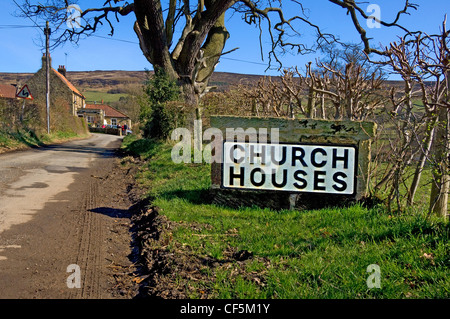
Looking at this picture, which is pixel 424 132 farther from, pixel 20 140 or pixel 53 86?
pixel 53 86

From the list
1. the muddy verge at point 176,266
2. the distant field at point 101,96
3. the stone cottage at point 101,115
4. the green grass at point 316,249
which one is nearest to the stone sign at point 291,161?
the green grass at point 316,249

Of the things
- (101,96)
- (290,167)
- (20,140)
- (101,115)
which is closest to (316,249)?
(290,167)

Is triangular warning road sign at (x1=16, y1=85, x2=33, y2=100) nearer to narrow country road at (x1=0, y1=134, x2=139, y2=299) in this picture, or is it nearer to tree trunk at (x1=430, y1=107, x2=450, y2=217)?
narrow country road at (x1=0, y1=134, x2=139, y2=299)

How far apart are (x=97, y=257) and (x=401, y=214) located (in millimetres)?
3818

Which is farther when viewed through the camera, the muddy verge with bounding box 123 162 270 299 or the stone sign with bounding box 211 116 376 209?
the stone sign with bounding box 211 116 376 209

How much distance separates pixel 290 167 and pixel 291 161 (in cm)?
10

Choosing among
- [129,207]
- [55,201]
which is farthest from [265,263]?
[55,201]

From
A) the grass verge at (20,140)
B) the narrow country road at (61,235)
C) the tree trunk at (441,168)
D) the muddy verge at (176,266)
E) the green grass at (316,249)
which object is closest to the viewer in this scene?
the green grass at (316,249)

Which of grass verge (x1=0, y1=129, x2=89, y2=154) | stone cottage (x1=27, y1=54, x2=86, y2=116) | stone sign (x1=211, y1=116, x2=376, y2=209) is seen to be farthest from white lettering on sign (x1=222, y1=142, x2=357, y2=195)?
stone cottage (x1=27, y1=54, x2=86, y2=116)

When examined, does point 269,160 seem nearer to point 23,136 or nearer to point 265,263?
point 265,263

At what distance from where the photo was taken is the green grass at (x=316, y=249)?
3.12 meters

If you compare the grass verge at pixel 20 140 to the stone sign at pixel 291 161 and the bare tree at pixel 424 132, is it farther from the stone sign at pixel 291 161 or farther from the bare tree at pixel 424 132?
the bare tree at pixel 424 132

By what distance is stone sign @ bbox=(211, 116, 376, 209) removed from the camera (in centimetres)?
567

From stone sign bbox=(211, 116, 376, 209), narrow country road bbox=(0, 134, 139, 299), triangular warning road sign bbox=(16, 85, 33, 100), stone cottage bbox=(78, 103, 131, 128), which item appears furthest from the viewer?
stone cottage bbox=(78, 103, 131, 128)
